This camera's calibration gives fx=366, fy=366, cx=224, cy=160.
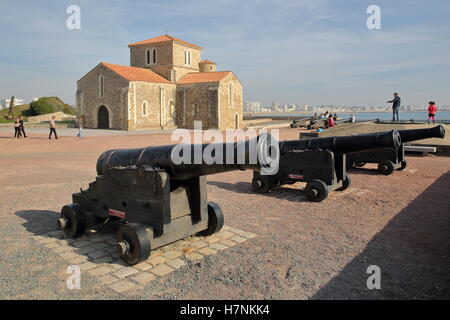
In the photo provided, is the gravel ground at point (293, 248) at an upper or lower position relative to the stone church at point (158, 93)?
lower

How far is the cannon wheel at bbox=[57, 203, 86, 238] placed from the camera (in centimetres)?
455

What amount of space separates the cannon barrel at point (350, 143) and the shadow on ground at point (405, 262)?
3.77 ft

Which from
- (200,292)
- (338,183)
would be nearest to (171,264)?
(200,292)

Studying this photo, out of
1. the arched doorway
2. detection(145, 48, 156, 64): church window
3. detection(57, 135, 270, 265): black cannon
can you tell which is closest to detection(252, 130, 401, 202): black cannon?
detection(57, 135, 270, 265): black cannon

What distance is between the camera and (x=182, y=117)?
37.8m

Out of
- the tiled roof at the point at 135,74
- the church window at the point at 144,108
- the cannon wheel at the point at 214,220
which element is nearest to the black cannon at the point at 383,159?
the cannon wheel at the point at 214,220

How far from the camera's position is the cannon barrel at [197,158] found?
3.37 metres

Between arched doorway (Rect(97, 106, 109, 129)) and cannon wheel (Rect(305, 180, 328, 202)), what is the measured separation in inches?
1238

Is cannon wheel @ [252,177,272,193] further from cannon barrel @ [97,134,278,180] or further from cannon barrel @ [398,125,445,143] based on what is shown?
cannon barrel @ [97,134,278,180]

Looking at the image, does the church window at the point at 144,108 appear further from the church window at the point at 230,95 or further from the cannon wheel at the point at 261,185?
the cannon wheel at the point at 261,185

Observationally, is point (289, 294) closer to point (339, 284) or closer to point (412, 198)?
point (339, 284)

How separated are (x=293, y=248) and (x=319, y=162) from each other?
289 centimetres

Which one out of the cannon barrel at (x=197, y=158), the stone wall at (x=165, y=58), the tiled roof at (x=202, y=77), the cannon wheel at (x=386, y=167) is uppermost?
the stone wall at (x=165, y=58)

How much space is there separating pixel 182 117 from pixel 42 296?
3526 cm
